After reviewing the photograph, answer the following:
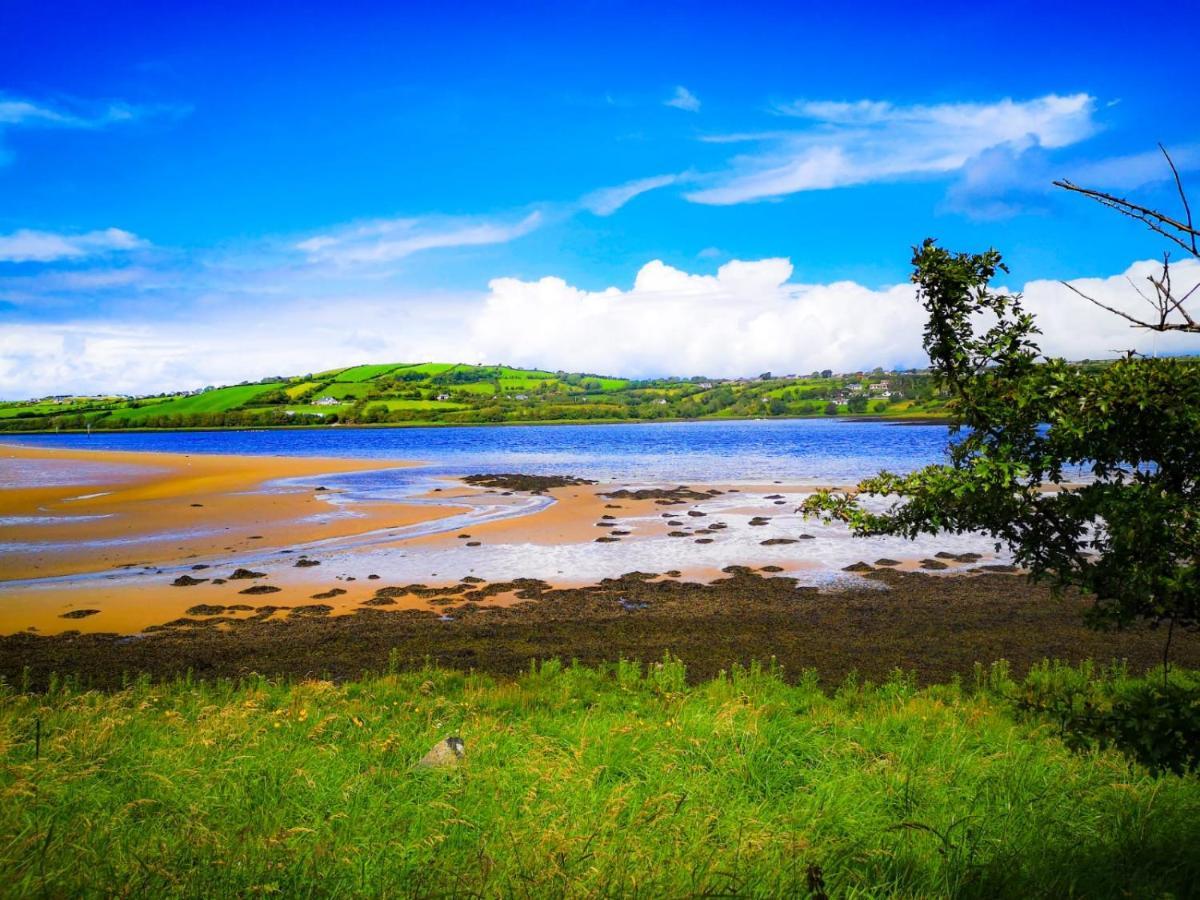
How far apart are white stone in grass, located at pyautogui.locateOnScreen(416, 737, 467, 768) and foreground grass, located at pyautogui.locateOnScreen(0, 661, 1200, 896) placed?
0.15 meters

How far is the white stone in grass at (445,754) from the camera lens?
695 cm

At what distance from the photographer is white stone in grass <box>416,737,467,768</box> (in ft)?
22.8

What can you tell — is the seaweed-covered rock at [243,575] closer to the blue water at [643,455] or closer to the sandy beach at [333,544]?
the sandy beach at [333,544]

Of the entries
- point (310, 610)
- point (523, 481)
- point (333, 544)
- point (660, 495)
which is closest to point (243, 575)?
point (310, 610)

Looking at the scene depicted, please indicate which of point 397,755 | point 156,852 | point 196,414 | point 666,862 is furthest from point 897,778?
point 196,414

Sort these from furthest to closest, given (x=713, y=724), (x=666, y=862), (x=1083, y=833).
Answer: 1. (x=713, y=724)
2. (x=1083, y=833)
3. (x=666, y=862)

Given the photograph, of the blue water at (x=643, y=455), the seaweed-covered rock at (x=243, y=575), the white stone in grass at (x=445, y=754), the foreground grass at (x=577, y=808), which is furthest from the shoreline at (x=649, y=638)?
the blue water at (x=643, y=455)

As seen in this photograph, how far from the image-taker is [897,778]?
263 inches

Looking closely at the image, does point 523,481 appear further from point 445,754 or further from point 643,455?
point 445,754

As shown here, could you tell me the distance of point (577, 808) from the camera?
5.40m

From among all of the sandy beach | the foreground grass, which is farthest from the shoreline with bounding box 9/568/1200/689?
the foreground grass

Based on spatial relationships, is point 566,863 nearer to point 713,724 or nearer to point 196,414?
point 713,724

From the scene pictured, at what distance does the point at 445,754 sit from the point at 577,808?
87.9 inches

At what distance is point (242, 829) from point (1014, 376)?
20.8ft
